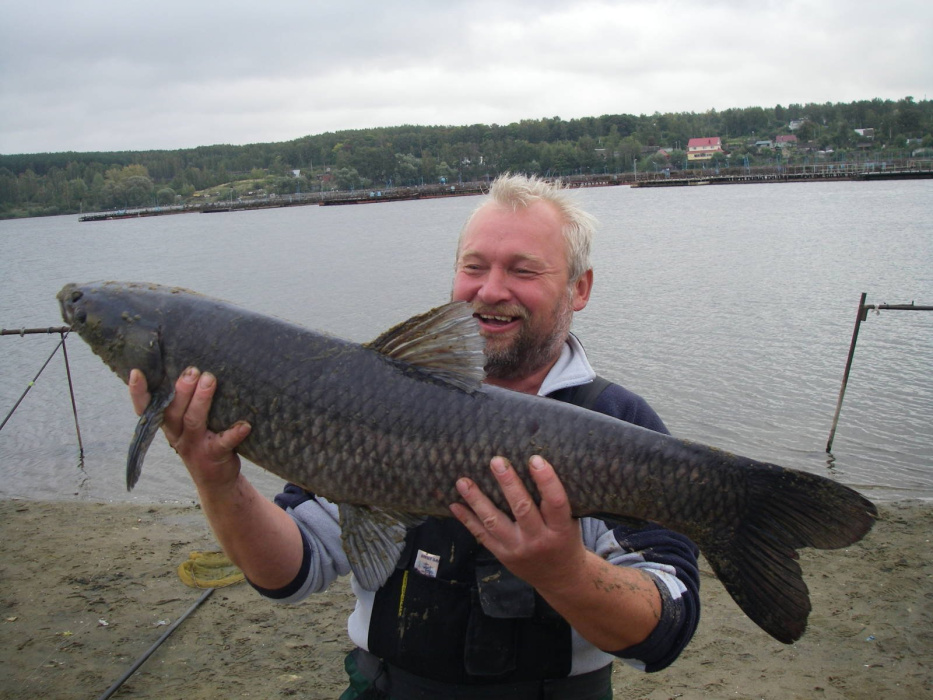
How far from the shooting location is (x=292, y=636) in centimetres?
585

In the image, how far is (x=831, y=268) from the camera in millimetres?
29141

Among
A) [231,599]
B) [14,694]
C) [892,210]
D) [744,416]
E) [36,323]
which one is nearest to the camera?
[14,694]

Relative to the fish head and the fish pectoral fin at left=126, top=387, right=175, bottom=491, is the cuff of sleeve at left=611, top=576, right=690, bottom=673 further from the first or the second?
the fish head

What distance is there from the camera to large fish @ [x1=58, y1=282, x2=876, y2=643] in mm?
2270

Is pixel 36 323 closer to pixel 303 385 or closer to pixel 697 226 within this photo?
pixel 303 385

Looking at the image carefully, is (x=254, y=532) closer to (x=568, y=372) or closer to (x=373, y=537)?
(x=373, y=537)

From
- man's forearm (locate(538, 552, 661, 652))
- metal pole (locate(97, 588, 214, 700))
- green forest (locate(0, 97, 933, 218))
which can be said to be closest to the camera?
man's forearm (locate(538, 552, 661, 652))

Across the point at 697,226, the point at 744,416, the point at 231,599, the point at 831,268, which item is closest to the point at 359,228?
the point at 697,226

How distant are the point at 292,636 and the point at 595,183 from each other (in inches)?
6116

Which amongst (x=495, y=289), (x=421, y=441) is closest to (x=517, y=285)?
(x=495, y=289)

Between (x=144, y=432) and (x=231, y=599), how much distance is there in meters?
4.60

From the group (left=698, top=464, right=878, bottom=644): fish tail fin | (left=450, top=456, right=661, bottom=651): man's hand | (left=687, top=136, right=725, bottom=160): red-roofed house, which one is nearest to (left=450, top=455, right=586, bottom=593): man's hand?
(left=450, top=456, right=661, bottom=651): man's hand

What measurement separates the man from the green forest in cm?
14018

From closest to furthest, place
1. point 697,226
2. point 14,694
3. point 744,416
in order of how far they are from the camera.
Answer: point 14,694, point 744,416, point 697,226
